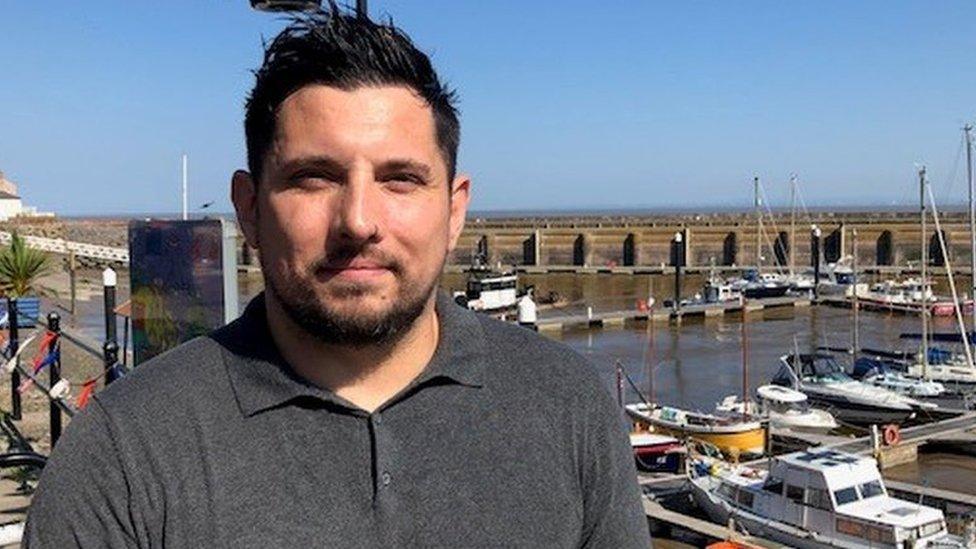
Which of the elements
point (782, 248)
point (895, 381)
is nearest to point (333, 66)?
point (895, 381)

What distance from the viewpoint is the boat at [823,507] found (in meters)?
14.9

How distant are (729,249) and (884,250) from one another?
1062cm

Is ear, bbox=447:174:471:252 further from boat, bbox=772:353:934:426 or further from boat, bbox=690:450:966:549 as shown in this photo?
boat, bbox=772:353:934:426

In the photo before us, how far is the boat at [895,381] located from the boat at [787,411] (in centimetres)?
342

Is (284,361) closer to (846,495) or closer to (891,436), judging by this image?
(846,495)

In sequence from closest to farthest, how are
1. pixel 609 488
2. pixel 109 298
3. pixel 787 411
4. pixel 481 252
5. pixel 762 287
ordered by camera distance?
Result: pixel 609 488, pixel 109 298, pixel 787 411, pixel 762 287, pixel 481 252

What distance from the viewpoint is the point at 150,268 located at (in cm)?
835

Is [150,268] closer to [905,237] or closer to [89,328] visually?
[89,328]

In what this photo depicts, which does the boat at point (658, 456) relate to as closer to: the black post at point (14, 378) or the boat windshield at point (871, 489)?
the boat windshield at point (871, 489)

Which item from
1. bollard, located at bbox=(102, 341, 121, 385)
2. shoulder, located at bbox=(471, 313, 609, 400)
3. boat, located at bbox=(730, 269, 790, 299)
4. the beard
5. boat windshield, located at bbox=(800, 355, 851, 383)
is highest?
the beard

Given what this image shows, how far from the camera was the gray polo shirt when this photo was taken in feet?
5.71

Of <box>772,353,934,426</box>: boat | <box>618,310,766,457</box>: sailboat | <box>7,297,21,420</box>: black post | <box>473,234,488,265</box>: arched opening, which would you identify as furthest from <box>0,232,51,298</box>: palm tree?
<box>473,234,488,265</box>: arched opening

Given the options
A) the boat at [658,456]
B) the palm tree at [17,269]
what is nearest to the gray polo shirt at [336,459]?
the boat at [658,456]

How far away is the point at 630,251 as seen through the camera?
77000mm
